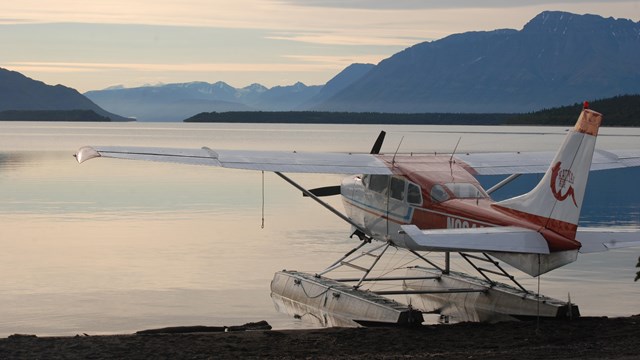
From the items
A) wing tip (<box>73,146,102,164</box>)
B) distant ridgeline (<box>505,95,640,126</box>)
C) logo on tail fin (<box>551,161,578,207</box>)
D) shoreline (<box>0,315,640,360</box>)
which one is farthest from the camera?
distant ridgeline (<box>505,95,640,126</box>)

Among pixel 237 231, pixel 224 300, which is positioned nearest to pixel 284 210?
pixel 237 231

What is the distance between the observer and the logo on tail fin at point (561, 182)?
10.8m

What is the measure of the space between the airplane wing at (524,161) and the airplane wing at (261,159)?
5.20 feet

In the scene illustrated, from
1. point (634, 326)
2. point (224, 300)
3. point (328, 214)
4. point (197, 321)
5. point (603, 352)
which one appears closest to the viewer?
point (603, 352)

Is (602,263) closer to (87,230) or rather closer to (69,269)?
(69,269)

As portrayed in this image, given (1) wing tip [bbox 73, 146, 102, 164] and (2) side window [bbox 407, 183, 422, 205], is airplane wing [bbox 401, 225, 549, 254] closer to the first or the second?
(2) side window [bbox 407, 183, 422, 205]

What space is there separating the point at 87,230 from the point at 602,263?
11.5m

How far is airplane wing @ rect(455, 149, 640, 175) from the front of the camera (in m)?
14.5

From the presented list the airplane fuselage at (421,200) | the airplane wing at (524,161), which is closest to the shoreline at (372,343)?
the airplane fuselage at (421,200)

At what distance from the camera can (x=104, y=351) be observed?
9852mm

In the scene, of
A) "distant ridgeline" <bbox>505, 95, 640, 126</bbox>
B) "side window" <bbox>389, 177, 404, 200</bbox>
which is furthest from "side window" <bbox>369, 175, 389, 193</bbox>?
"distant ridgeline" <bbox>505, 95, 640, 126</bbox>

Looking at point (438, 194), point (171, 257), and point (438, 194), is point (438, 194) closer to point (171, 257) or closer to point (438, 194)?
point (438, 194)

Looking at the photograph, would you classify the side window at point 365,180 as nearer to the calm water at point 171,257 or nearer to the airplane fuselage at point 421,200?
the airplane fuselage at point 421,200

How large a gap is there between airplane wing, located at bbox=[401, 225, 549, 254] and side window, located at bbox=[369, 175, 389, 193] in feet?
8.88
